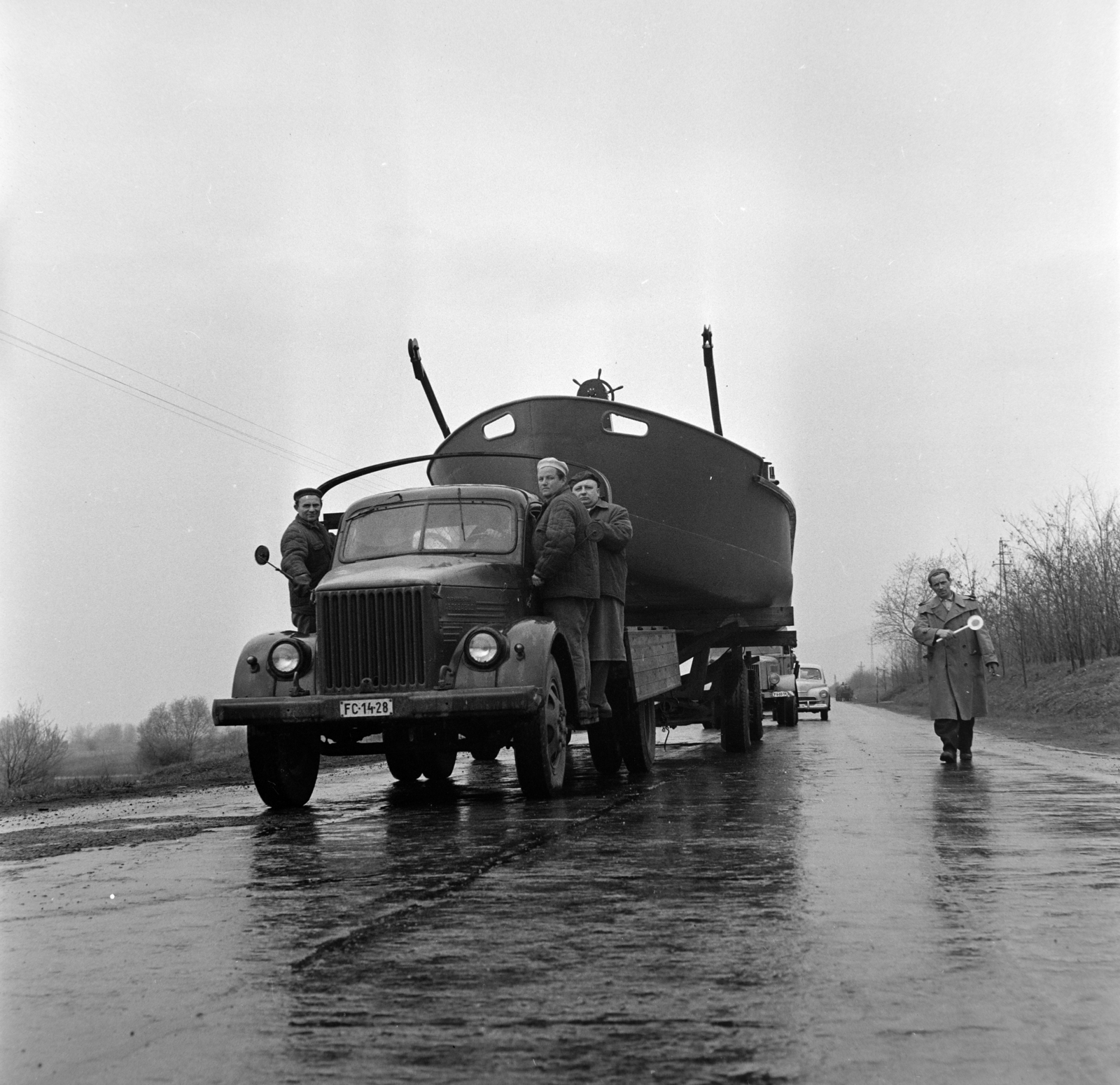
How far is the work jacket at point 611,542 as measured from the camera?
35.2 feet

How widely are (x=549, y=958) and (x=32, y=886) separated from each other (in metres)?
2.91

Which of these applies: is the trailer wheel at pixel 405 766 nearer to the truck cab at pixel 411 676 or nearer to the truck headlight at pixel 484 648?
the truck cab at pixel 411 676

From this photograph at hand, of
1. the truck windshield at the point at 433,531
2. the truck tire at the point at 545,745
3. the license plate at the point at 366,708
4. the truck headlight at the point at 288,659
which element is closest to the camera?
the license plate at the point at 366,708

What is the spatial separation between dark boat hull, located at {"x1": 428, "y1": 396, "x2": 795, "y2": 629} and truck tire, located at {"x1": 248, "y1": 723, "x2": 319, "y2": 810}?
372 centimetres

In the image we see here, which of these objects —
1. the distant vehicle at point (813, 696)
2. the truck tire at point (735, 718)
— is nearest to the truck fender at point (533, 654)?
the truck tire at point (735, 718)

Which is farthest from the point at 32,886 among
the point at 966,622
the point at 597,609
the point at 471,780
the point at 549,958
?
the point at 966,622

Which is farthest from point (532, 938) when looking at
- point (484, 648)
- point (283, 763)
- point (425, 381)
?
point (425, 381)

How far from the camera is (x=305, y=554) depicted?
1120 centimetres

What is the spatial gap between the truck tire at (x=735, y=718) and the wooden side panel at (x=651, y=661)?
2.42 meters

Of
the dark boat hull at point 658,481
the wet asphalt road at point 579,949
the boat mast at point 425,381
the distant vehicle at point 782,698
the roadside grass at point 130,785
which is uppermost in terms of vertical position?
the boat mast at point 425,381

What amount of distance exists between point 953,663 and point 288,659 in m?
6.66

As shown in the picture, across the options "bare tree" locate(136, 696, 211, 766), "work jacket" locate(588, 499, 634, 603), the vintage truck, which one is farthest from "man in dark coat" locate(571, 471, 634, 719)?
"bare tree" locate(136, 696, 211, 766)

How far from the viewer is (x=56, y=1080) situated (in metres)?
3.05

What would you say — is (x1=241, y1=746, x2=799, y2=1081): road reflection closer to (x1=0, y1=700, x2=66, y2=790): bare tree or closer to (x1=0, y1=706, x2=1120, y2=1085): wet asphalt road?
(x1=0, y1=706, x2=1120, y2=1085): wet asphalt road
